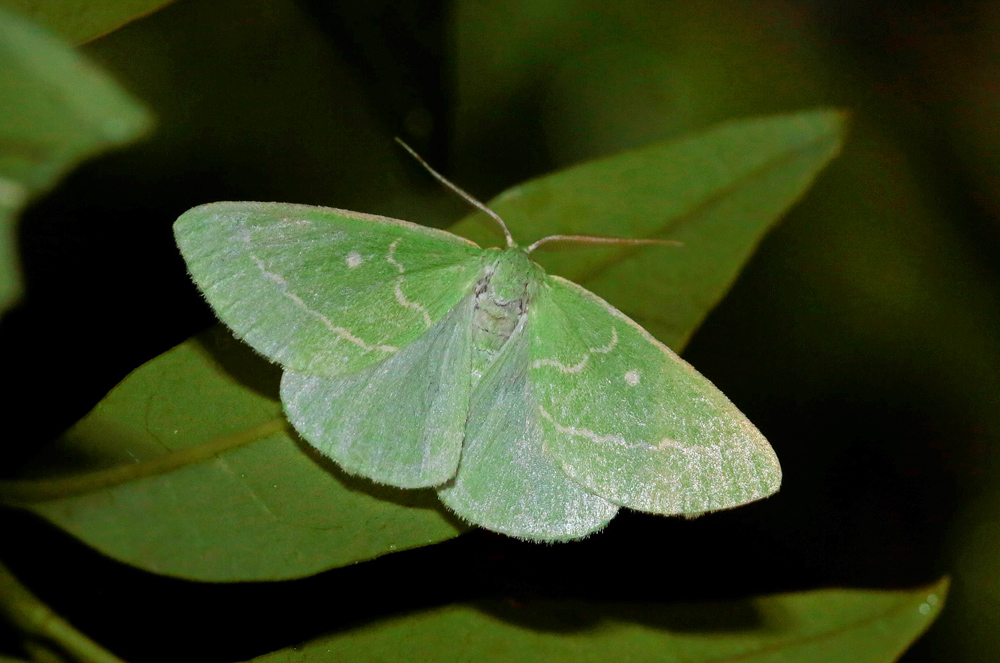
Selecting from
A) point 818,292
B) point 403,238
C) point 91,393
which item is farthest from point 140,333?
point 818,292

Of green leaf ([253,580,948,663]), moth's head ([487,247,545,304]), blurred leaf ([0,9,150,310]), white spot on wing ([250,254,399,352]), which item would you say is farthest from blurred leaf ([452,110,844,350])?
blurred leaf ([0,9,150,310])

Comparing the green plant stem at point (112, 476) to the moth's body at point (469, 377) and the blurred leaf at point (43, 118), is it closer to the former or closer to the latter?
the moth's body at point (469, 377)

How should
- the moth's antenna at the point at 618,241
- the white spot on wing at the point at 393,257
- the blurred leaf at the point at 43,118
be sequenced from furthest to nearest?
the moth's antenna at the point at 618,241 → the white spot on wing at the point at 393,257 → the blurred leaf at the point at 43,118

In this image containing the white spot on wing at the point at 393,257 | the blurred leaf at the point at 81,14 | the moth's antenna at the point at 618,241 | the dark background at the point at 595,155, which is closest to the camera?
the blurred leaf at the point at 81,14

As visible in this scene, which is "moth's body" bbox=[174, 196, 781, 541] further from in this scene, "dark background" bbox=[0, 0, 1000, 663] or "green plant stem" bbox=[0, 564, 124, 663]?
"green plant stem" bbox=[0, 564, 124, 663]

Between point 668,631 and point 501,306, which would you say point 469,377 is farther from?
point 668,631

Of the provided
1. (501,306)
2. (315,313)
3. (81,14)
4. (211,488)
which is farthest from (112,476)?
(81,14)

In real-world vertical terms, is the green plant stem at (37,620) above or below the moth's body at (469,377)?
below

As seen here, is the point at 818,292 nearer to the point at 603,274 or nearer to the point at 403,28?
the point at 603,274

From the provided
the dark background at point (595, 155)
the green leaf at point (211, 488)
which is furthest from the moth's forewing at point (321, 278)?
the dark background at point (595, 155)
